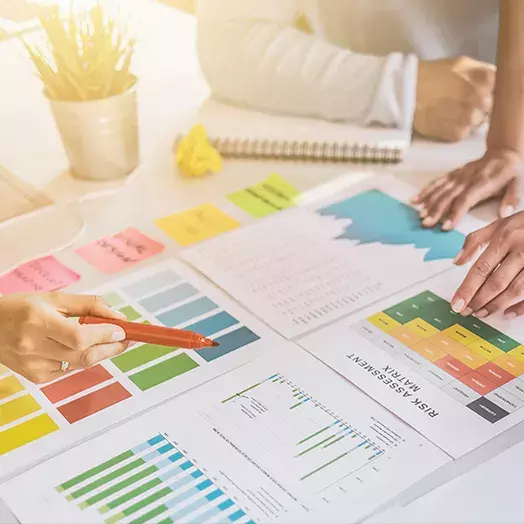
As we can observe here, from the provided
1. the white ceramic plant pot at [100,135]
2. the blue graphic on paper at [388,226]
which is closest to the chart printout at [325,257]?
the blue graphic on paper at [388,226]

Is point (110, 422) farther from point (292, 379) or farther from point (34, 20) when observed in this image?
point (34, 20)

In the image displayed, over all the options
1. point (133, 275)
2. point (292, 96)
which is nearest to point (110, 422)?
point (133, 275)

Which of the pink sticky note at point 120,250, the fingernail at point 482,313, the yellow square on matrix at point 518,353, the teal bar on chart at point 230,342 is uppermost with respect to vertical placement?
the fingernail at point 482,313

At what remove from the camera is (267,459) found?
2.18 ft

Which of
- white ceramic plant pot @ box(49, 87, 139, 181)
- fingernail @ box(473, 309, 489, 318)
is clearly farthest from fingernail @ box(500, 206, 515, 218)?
white ceramic plant pot @ box(49, 87, 139, 181)

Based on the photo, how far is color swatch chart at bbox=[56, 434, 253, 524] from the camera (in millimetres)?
621

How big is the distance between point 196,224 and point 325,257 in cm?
18

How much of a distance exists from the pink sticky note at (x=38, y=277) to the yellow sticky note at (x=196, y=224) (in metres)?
0.14

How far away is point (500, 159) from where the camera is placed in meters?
1.05

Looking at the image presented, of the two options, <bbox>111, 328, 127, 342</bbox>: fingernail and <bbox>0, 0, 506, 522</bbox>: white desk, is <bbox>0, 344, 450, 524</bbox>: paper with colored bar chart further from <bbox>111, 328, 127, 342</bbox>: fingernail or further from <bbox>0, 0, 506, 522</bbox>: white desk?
<bbox>0, 0, 506, 522</bbox>: white desk

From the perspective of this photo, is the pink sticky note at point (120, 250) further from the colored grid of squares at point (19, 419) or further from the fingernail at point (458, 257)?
the fingernail at point (458, 257)

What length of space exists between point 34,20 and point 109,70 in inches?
4.3

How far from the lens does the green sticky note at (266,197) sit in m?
1.04

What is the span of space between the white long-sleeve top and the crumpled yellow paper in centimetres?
17
